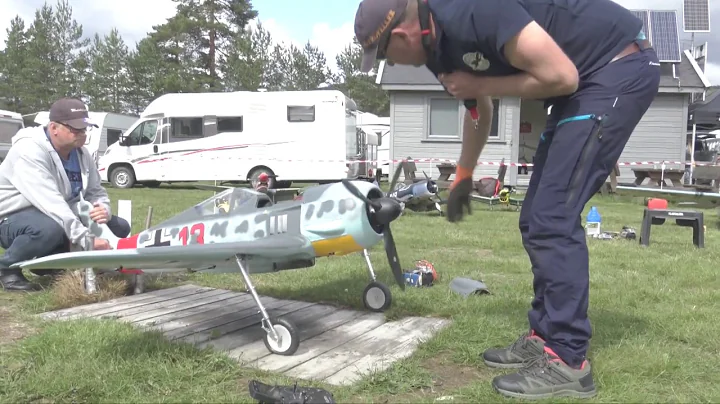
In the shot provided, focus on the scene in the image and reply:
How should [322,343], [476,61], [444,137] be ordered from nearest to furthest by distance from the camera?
[476,61] → [322,343] → [444,137]

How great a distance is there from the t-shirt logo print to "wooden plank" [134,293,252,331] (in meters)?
2.58

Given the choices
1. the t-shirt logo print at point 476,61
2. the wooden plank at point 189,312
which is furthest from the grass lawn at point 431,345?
the t-shirt logo print at point 476,61

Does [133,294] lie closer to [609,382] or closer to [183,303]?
[183,303]

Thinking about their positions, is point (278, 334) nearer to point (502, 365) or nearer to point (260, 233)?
point (260, 233)

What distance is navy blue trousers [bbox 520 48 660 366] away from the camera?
2.48 metres

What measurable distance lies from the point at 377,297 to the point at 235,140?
14.7 m

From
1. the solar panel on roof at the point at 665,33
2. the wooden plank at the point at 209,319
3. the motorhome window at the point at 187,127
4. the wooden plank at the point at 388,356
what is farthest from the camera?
the motorhome window at the point at 187,127

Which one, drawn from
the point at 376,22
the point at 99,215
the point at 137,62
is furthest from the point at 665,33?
the point at 137,62

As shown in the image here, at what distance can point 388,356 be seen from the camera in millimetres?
3234

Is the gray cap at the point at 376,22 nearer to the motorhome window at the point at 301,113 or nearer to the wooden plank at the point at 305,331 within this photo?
the wooden plank at the point at 305,331

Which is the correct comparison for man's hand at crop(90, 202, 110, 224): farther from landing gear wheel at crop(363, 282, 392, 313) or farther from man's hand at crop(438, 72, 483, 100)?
man's hand at crop(438, 72, 483, 100)

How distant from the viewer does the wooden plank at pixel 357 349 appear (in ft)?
9.83

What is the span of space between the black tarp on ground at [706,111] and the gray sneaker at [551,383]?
19941mm

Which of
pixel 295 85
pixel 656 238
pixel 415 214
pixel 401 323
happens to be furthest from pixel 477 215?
pixel 295 85
